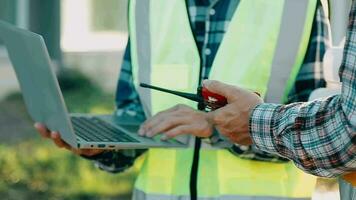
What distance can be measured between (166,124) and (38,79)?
0.37 m

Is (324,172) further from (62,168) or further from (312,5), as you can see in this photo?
(62,168)

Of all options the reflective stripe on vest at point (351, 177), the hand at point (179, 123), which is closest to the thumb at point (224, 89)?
the hand at point (179, 123)

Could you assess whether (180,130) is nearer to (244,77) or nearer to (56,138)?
(244,77)

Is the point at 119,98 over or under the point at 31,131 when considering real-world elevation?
over

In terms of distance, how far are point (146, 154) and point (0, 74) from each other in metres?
5.34

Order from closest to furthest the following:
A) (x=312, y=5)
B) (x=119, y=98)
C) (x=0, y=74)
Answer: (x=312, y=5) → (x=119, y=98) → (x=0, y=74)

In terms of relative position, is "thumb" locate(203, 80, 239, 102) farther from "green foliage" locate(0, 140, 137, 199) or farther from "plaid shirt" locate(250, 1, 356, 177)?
"green foliage" locate(0, 140, 137, 199)

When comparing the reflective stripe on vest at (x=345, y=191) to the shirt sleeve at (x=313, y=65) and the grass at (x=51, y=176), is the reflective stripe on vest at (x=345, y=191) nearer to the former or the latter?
the shirt sleeve at (x=313, y=65)

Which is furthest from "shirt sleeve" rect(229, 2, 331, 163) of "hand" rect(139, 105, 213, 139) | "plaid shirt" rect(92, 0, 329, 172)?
"hand" rect(139, 105, 213, 139)

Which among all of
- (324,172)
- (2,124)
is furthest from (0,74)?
(324,172)

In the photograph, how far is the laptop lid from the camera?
3.03 m

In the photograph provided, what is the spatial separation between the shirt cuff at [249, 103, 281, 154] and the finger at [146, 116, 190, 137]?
0.50m

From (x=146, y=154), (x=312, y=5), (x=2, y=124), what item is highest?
(x=312, y=5)

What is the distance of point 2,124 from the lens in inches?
324
